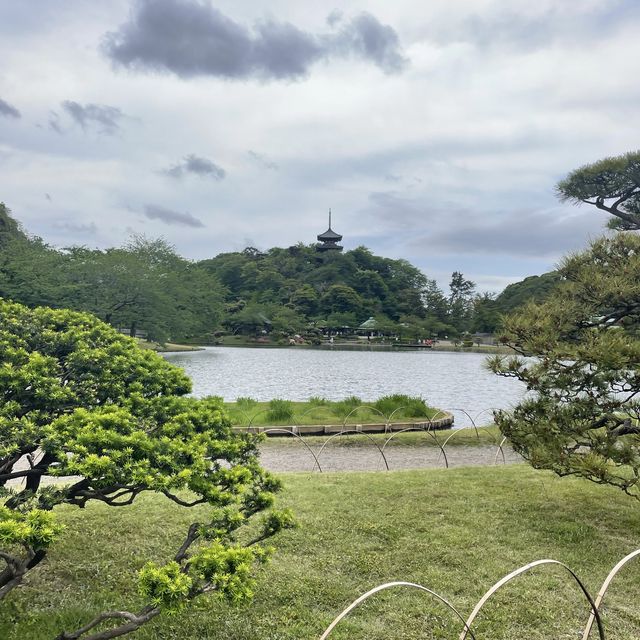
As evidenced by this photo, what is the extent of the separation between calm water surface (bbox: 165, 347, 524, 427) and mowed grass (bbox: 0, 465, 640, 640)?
318 inches

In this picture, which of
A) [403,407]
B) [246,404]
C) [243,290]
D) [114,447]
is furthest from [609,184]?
[243,290]

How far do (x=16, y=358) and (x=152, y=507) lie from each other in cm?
328

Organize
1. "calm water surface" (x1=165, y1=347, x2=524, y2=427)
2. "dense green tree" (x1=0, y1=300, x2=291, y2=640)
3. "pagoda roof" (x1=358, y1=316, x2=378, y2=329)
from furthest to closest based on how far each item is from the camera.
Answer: "pagoda roof" (x1=358, y1=316, x2=378, y2=329) → "calm water surface" (x1=165, y1=347, x2=524, y2=427) → "dense green tree" (x1=0, y1=300, x2=291, y2=640)

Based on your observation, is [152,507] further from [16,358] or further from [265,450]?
[265,450]

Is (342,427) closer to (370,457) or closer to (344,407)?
(370,457)

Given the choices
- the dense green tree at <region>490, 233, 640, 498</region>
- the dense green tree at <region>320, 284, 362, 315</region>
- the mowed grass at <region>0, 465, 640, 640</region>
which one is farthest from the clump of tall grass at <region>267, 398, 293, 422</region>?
the dense green tree at <region>320, 284, 362, 315</region>

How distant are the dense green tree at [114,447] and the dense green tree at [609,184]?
12.0 meters

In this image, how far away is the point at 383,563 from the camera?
15.7 feet

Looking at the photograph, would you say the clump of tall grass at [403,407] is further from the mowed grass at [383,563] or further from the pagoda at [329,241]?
the pagoda at [329,241]

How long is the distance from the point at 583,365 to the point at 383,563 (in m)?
2.79

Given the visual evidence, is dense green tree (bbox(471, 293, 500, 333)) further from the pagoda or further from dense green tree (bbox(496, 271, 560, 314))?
the pagoda

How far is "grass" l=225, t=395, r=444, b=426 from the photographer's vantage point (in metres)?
12.6

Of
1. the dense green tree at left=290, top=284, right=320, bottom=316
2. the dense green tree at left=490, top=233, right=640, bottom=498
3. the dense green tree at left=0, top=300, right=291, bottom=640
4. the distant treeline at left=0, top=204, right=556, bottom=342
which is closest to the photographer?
the dense green tree at left=0, top=300, right=291, bottom=640

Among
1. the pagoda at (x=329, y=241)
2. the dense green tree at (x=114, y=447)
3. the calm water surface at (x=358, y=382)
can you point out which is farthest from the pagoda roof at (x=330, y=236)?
the dense green tree at (x=114, y=447)
